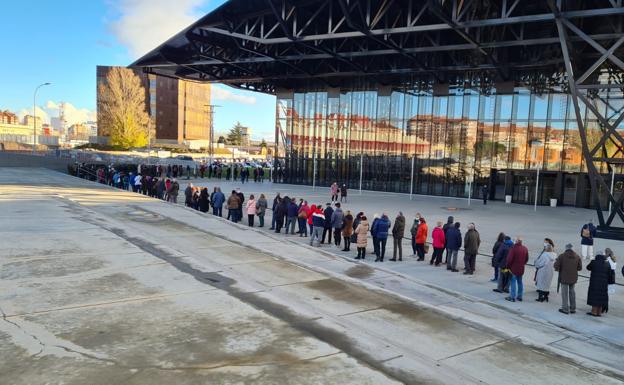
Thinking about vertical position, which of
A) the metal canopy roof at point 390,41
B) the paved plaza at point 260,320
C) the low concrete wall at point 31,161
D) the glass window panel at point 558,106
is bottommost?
the paved plaza at point 260,320

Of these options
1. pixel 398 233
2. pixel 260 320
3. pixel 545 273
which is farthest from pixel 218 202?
pixel 545 273

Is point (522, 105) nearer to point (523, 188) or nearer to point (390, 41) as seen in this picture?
point (523, 188)

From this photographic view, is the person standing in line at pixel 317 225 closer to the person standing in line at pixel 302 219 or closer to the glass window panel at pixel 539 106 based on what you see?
the person standing in line at pixel 302 219

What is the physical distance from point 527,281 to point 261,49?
26.6 m

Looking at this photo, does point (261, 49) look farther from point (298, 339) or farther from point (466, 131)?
point (298, 339)

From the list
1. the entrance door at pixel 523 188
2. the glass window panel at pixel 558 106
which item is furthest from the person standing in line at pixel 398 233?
the glass window panel at pixel 558 106

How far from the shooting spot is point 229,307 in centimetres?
810

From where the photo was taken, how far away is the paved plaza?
5.88m

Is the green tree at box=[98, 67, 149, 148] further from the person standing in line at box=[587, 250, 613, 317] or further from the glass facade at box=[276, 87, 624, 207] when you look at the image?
the person standing in line at box=[587, 250, 613, 317]

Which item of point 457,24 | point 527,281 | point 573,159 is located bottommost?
point 527,281

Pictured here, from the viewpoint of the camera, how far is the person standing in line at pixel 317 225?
15.2 metres

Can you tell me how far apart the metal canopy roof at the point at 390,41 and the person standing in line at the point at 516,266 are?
12.4m

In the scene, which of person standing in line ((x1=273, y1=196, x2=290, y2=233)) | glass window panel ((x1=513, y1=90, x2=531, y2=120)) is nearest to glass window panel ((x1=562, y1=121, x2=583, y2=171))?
glass window panel ((x1=513, y1=90, x2=531, y2=120))

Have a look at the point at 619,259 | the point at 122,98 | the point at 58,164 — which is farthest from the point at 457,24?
the point at 122,98
